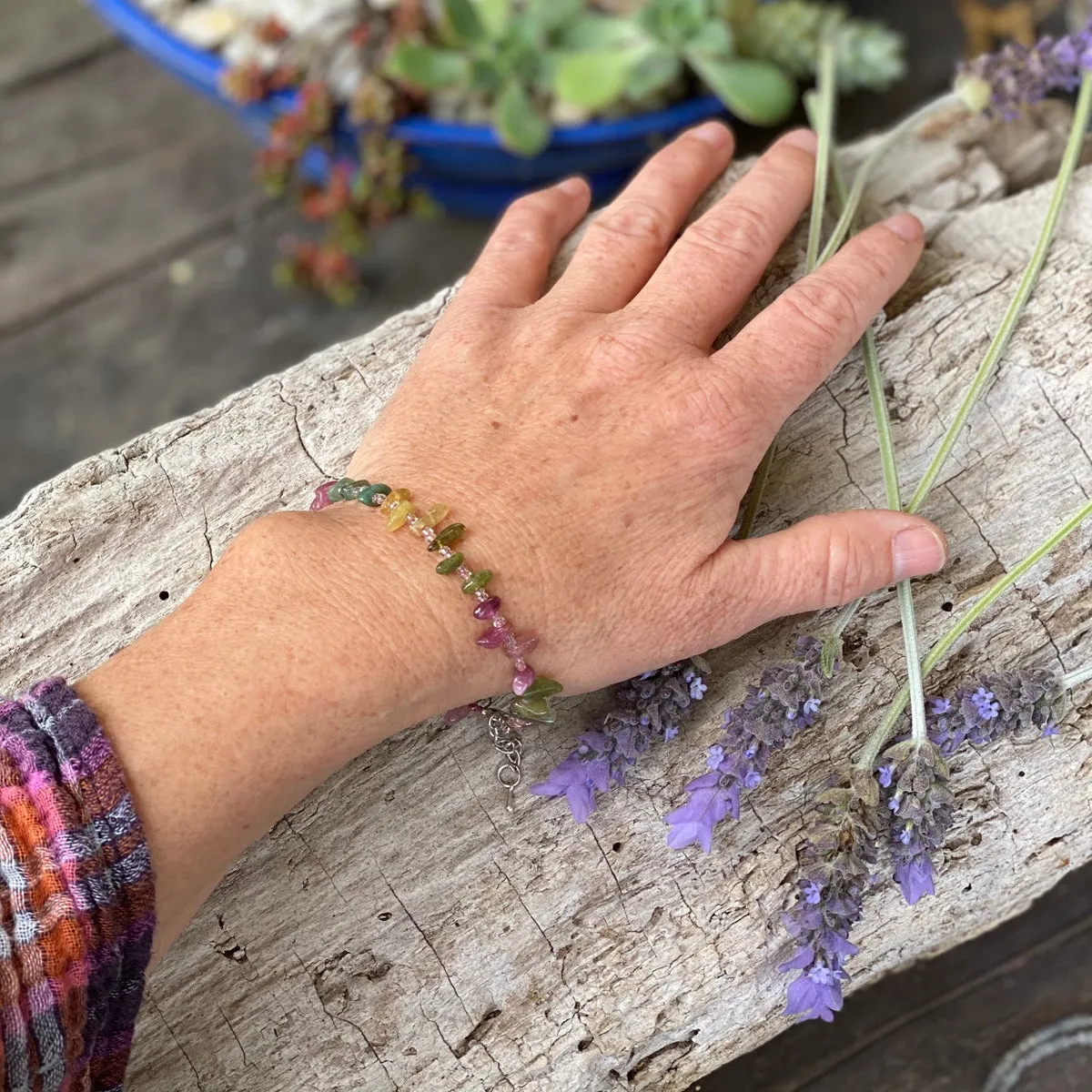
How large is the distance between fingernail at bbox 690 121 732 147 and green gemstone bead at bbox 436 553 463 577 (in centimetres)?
80

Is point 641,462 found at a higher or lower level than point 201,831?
higher

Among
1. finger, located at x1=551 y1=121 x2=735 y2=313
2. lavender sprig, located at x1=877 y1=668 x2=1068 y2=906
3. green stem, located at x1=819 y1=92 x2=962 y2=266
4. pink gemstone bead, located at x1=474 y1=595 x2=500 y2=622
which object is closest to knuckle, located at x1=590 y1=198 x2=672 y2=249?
finger, located at x1=551 y1=121 x2=735 y2=313

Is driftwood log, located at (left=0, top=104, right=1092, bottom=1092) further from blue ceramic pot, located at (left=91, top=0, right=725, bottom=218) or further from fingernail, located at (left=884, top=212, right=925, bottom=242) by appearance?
blue ceramic pot, located at (left=91, top=0, right=725, bottom=218)

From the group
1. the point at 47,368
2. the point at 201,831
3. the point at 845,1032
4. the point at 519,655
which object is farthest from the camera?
the point at 47,368

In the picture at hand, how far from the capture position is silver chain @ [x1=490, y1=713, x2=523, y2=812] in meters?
1.30

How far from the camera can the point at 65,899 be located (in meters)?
0.96

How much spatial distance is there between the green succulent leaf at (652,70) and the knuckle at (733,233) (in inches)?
37.3

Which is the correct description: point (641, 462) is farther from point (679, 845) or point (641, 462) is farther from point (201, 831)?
point (201, 831)

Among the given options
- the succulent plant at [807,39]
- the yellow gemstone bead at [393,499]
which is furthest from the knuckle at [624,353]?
the succulent plant at [807,39]

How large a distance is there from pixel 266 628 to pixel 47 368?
1.96 metres

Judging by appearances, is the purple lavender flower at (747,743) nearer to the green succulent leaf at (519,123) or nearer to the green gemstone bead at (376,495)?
the green gemstone bead at (376,495)

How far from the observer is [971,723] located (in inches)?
49.2

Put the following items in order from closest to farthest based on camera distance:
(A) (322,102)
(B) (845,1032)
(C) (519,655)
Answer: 1. (C) (519,655)
2. (B) (845,1032)
3. (A) (322,102)

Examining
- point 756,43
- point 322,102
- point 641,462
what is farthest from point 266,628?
point 756,43
